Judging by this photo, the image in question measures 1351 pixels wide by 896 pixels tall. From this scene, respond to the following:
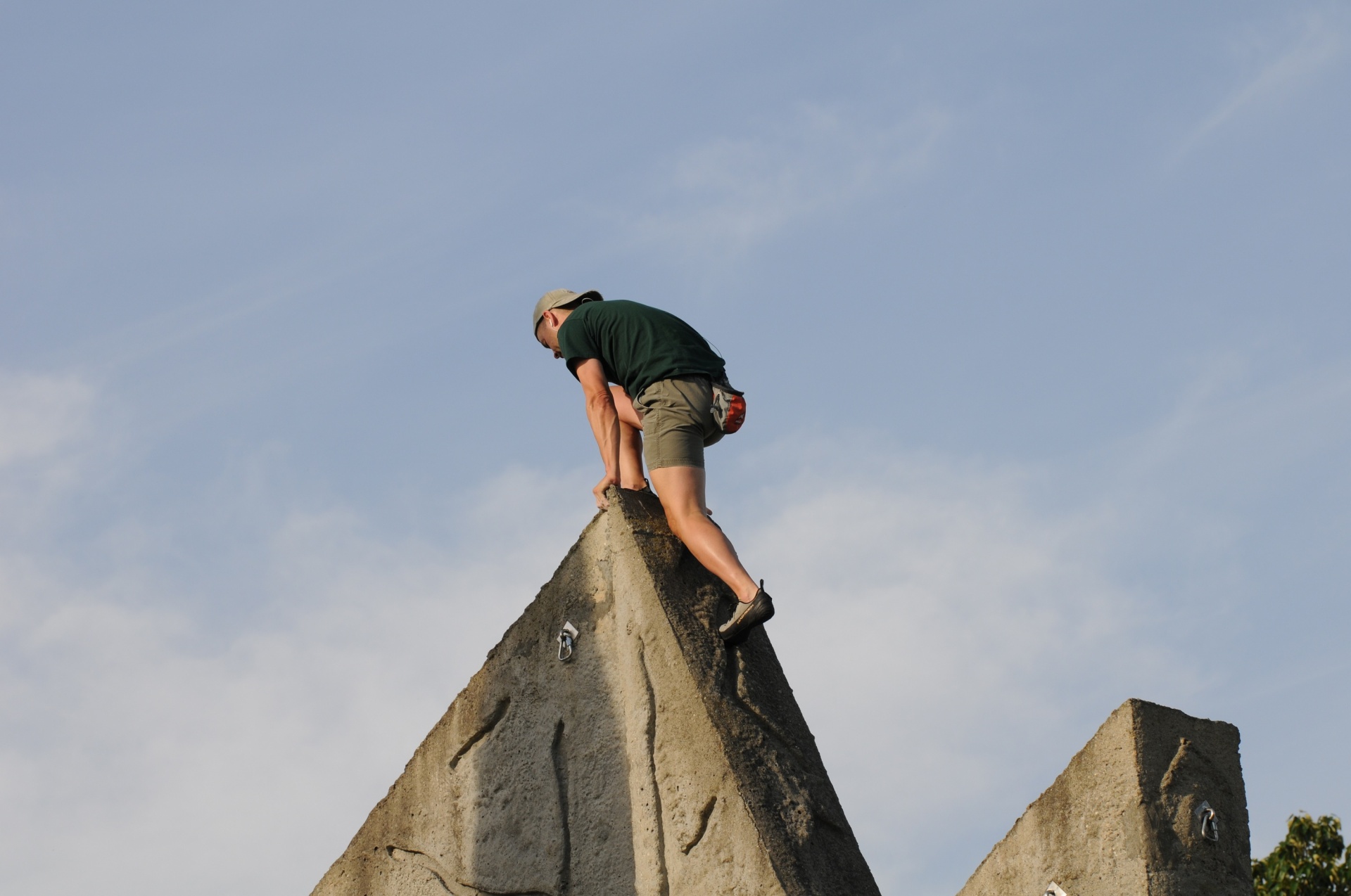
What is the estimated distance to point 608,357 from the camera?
673cm

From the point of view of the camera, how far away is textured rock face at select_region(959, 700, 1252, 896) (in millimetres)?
7543

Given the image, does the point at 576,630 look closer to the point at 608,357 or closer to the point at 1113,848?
the point at 608,357

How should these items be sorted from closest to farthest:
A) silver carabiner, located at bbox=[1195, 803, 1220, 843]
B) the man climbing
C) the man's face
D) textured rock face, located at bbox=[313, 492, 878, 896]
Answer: textured rock face, located at bbox=[313, 492, 878, 896], the man climbing, the man's face, silver carabiner, located at bbox=[1195, 803, 1220, 843]

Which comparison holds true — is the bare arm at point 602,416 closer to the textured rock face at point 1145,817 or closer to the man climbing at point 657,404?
the man climbing at point 657,404

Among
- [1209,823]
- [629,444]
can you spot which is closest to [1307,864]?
[1209,823]

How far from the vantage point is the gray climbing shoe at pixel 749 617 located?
597 cm

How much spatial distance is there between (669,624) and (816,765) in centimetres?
73

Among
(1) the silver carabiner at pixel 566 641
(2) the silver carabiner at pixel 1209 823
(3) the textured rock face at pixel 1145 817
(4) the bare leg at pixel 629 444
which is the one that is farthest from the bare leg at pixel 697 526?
(2) the silver carabiner at pixel 1209 823

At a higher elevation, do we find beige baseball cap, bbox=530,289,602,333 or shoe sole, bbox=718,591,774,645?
beige baseball cap, bbox=530,289,602,333

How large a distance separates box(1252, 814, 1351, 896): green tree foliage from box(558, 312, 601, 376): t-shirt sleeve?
9.19 metres

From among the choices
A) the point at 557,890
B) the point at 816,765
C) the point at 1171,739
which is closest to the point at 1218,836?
the point at 1171,739

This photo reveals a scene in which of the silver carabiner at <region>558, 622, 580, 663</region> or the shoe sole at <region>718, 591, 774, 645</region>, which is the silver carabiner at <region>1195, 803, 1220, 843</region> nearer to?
the shoe sole at <region>718, 591, 774, 645</region>

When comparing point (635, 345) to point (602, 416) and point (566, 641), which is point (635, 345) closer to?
point (602, 416)

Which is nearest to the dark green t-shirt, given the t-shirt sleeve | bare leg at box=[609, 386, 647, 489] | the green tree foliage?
the t-shirt sleeve
